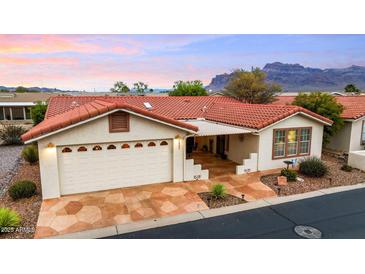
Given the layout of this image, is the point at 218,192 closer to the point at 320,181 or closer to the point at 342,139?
the point at 320,181

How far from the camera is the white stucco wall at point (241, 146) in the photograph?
18.2 meters

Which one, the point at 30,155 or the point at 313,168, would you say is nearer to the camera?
the point at 313,168

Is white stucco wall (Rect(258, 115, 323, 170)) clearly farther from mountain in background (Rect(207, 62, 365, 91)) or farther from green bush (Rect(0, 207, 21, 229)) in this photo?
mountain in background (Rect(207, 62, 365, 91))

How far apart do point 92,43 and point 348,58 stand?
8742 centimetres

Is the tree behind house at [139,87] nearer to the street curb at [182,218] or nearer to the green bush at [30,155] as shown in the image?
the green bush at [30,155]

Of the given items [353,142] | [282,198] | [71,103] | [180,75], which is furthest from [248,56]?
[282,198]

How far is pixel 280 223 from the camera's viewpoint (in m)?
10.7

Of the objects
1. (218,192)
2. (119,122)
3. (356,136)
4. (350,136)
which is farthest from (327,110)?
(119,122)

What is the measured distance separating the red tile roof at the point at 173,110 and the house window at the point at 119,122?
588mm

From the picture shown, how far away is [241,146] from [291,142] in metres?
3.73

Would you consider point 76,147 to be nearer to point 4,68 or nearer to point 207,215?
point 207,215

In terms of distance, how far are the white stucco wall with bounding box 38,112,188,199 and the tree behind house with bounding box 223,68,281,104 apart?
67.3 feet

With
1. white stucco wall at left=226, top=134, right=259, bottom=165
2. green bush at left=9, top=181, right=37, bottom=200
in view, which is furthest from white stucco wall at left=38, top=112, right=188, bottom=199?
white stucco wall at left=226, top=134, right=259, bottom=165

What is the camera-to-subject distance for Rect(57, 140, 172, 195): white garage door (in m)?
13.5
